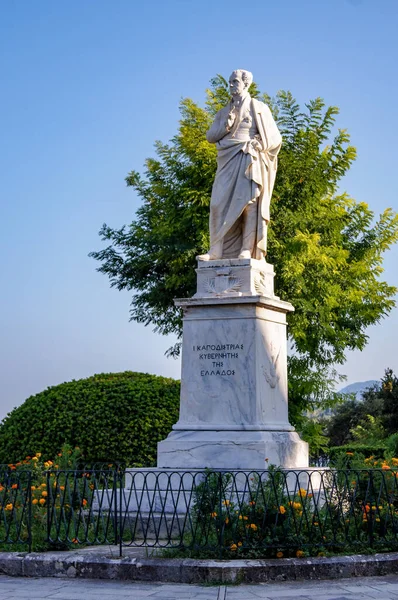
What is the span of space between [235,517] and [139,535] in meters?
1.78


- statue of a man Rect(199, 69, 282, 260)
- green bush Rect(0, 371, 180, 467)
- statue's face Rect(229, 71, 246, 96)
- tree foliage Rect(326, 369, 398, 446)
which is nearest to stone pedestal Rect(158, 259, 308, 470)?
statue of a man Rect(199, 69, 282, 260)

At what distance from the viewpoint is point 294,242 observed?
2119 cm

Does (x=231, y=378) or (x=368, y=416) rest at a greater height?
(x=368, y=416)

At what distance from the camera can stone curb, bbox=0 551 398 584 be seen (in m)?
7.31

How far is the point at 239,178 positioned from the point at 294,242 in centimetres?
1049

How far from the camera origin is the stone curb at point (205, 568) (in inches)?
288

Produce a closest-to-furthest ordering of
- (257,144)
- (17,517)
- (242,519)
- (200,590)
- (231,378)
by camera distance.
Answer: (200,590), (242,519), (17,517), (231,378), (257,144)

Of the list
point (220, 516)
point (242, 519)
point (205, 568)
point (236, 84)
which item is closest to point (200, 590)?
point (205, 568)

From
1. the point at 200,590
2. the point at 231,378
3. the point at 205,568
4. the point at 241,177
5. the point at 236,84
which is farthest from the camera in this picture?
the point at 236,84

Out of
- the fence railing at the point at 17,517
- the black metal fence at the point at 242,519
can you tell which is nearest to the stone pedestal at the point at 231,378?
the black metal fence at the point at 242,519

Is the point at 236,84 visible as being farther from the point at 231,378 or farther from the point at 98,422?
the point at 98,422

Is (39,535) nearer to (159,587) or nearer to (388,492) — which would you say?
(159,587)

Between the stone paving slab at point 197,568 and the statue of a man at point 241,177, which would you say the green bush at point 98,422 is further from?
the stone paving slab at point 197,568

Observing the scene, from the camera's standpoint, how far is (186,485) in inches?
384
